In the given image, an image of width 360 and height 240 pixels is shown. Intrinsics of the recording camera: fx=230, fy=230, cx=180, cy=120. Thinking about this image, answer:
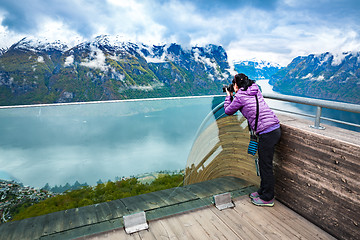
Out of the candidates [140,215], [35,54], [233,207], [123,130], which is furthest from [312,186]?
[35,54]

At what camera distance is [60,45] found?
654ft

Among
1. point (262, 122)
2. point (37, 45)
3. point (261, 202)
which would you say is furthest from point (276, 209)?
point (37, 45)

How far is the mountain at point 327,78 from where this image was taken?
461 ft

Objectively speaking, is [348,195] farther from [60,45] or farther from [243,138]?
[60,45]

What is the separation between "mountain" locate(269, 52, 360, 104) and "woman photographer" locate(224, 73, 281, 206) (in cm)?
15501

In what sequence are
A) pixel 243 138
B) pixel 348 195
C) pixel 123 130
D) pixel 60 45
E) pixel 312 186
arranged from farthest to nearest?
pixel 60 45 → pixel 123 130 → pixel 243 138 → pixel 312 186 → pixel 348 195

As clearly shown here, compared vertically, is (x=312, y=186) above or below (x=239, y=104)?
below

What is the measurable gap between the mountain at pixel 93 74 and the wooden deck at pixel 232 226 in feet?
455

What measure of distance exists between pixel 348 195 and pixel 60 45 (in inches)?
9172

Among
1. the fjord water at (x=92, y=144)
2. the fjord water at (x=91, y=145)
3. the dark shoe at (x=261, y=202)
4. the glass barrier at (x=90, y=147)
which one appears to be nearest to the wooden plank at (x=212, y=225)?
the dark shoe at (x=261, y=202)

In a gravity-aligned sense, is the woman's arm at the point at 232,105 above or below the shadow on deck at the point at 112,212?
above

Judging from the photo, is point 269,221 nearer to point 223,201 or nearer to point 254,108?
point 223,201

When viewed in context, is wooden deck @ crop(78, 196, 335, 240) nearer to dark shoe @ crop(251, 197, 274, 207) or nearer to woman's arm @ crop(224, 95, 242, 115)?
dark shoe @ crop(251, 197, 274, 207)

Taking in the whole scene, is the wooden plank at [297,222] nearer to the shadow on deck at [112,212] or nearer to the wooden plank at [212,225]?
the shadow on deck at [112,212]
